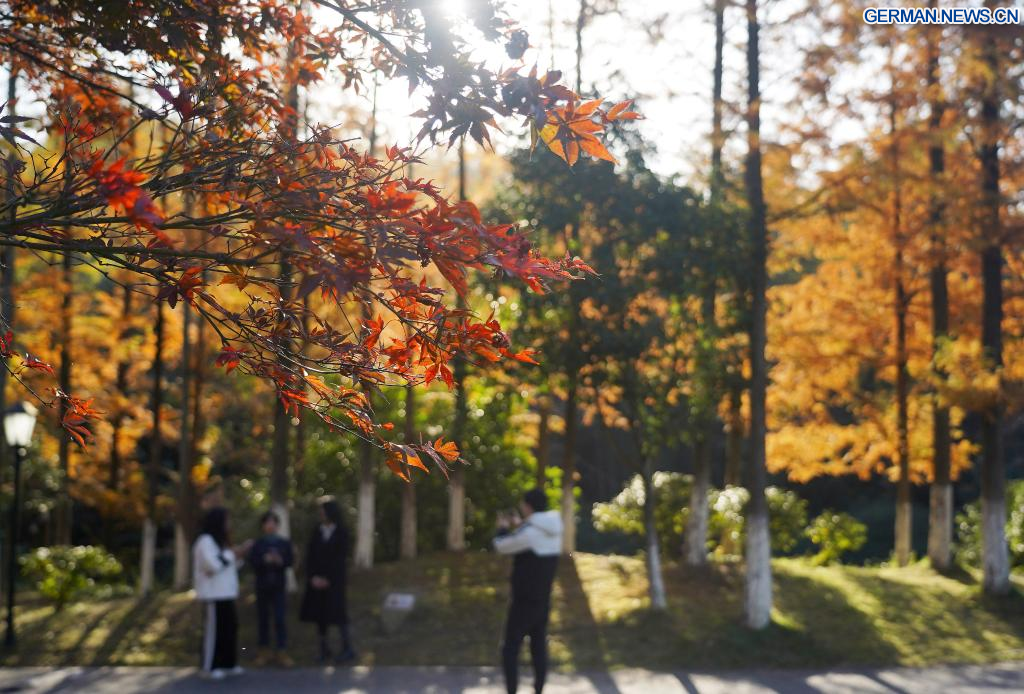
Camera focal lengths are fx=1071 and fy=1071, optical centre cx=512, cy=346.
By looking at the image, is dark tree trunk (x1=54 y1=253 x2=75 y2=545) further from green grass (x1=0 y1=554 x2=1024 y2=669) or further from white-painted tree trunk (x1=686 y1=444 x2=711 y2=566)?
white-painted tree trunk (x1=686 y1=444 x2=711 y2=566)

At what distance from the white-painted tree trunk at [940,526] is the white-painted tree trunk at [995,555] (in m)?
1.43

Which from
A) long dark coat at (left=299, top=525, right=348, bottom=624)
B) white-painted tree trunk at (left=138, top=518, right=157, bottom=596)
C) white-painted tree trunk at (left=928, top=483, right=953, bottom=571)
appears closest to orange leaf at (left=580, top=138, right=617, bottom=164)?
long dark coat at (left=299, top=525, right=348, bottom=624)

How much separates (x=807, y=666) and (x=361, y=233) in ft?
27.8

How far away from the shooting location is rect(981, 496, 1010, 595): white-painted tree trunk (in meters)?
13.4

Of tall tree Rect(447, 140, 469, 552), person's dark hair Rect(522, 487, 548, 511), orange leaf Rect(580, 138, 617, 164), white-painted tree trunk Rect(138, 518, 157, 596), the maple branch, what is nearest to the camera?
orange leaf Rect(580, 138, 617, 164)

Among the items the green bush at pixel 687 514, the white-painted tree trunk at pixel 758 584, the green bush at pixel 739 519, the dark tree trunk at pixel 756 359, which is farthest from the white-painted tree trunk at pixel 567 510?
the white-painted tree trunk at pixel 758 584

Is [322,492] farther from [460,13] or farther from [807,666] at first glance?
[460,13]

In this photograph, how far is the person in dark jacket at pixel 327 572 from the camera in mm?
10602

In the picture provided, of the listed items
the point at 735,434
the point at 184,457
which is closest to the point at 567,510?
the point at 735,434

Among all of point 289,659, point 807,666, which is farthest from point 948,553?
point 289,659

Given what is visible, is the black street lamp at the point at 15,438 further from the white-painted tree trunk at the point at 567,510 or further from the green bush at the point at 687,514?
the green bush at the point at 687,514

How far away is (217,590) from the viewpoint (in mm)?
9898

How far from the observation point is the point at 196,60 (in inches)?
207

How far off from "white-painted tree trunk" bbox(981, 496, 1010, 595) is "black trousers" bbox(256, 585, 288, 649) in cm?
870
